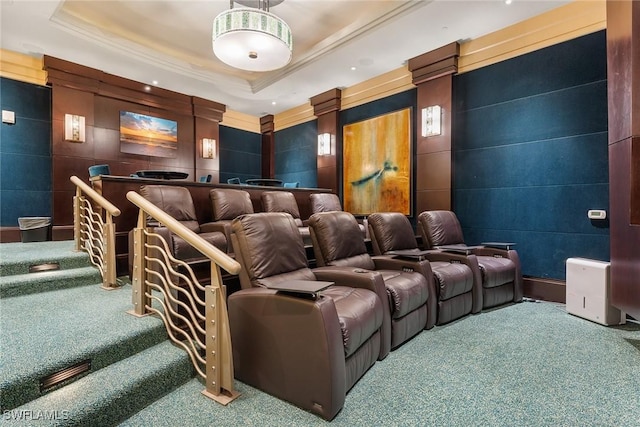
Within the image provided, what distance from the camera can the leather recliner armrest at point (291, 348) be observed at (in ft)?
5.54

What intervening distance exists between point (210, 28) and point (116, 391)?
5199 millimetres

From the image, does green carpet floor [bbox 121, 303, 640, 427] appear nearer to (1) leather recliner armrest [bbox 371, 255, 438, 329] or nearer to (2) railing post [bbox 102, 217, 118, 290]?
(1) leather recliner armrest [bbox 371, 255, 438, 329]

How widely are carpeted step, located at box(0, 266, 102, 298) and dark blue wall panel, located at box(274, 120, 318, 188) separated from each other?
4.71 meters

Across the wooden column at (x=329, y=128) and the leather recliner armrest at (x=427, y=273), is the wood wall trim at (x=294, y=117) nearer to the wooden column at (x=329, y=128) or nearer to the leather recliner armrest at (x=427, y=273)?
the wooden column at (x=329, y=128)

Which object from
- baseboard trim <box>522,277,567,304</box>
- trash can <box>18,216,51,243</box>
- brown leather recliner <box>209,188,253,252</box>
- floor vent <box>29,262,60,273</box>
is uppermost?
brown leather recliner <box>209,188,253,252</box>

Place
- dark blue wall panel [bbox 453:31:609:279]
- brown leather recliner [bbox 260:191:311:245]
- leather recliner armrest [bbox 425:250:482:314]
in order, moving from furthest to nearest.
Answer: brown leather recliner [bbox 260:191:311:245] → dark blue wall panel [bbox 453:31:609:279] → leather recliner armrest [bbox 425:250:482:314]

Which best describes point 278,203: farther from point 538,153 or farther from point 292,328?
point 538,153

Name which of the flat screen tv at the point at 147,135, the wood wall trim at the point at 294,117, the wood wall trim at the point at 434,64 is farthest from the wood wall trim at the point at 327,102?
the flat screen tv at the point at 147,135

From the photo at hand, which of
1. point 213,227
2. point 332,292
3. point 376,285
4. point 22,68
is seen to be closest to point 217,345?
point 332,292

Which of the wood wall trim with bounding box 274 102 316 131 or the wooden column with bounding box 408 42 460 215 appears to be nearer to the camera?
the wooden column with bounding box 408 42 460 215

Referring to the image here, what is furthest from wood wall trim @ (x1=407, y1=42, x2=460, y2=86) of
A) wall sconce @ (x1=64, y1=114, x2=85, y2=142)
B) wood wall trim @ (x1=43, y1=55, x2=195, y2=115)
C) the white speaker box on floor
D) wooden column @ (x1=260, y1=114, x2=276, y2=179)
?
wall sconce @ (x1=64, y1=114, x2=85, y2=142)

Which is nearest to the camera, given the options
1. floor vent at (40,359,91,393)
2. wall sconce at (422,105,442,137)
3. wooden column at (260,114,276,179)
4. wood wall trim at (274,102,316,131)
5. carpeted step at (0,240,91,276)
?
floor vent at (40,359,91,393)

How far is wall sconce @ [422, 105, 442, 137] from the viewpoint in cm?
486

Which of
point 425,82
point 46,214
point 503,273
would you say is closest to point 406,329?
point 503,273
